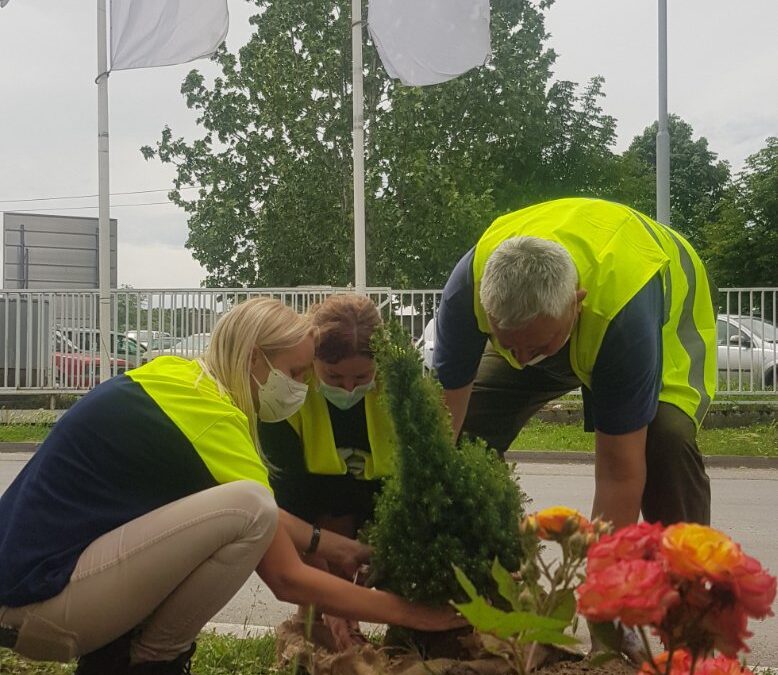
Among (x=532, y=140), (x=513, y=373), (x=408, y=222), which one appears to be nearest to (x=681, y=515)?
(x=513, y=373)

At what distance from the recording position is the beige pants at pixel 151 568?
229cm

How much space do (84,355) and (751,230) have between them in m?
17.7

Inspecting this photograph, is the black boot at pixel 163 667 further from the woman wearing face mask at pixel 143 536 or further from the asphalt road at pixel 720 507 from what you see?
the asphalt road at pixel 720 507

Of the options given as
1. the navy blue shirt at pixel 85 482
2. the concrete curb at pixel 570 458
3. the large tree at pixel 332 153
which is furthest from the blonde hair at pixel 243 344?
the large tree at pixel 332 153

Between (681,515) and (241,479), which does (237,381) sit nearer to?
(241,479)

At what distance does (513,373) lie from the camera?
3.45m

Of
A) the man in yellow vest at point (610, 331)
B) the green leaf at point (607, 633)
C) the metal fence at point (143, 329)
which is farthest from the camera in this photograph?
the metal fence at point (143, 329)

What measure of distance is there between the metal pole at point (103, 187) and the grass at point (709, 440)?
4.89 meters

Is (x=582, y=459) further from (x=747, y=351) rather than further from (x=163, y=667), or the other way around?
(x=163, y=667)

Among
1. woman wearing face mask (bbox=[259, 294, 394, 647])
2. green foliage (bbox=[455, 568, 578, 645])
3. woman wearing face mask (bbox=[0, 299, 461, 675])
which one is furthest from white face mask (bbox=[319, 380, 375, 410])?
green foliage (bbox=[455, 568, 578, 645])

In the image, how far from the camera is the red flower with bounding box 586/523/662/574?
1118mm

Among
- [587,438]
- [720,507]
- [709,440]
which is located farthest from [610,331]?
[709,440]

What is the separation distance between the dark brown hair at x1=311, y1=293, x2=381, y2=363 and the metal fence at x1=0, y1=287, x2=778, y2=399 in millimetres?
8412

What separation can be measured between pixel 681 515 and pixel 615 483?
0.37 m
